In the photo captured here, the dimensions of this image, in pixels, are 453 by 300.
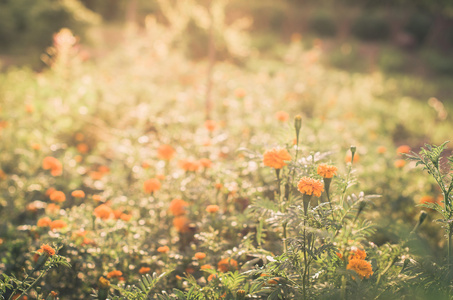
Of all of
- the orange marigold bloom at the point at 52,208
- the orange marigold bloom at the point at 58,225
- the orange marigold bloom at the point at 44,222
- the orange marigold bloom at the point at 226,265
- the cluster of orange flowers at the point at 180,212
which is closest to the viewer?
the orange marigold bloom at the point at 226,265

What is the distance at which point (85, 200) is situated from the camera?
2986mm

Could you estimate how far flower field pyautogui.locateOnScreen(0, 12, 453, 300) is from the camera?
4.66ft

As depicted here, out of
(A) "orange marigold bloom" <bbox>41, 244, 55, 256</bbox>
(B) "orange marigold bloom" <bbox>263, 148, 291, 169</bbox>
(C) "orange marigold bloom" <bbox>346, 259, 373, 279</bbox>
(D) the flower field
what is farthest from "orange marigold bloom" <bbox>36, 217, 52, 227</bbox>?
(C) "orange marigold bloom" <bbox>346, 259, 373, 279</bbox>

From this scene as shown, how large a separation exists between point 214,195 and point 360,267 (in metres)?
1.11

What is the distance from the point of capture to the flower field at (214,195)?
4.66ft

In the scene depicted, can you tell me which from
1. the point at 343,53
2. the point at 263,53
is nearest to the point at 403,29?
the point at 343,53

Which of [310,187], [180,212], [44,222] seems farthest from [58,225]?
[310,187]

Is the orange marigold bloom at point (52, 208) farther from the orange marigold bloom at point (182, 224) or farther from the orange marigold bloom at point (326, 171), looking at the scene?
the orange marigold bloom at point (326, 171)

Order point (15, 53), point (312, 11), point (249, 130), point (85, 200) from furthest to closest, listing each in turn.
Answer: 1. point (312, 11)
2. point (15, 53)
3. point (249, 130)
4. point (85, 200)

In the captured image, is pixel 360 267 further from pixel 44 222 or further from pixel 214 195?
pixel 44 222

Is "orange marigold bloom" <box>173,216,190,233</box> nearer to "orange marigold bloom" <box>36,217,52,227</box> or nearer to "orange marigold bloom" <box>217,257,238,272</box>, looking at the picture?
"orange marigold bloom" <box>217,257,238,272</box>

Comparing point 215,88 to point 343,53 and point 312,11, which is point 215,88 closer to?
point 343,53

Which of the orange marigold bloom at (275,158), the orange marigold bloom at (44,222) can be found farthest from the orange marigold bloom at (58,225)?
the orange marigold bloom at (275,158)

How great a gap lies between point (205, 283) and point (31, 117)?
2.85 metres
